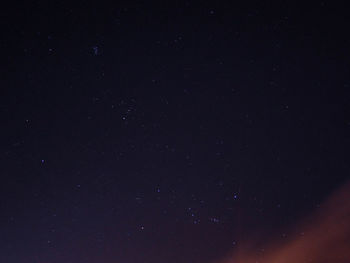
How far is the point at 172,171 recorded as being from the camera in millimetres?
833

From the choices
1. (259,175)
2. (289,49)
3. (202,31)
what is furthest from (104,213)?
(289,49)

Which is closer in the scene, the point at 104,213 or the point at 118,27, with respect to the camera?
the point at 118,27

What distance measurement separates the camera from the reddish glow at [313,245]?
874 mm

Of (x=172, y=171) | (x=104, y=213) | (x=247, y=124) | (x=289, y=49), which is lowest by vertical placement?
(x=104, y=213)

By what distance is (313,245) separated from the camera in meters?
0.89

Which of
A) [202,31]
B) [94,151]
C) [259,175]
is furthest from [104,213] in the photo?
[202,31]

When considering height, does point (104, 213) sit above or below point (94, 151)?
below

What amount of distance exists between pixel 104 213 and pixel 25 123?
13.5 inches

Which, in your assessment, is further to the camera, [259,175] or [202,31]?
[259,175]

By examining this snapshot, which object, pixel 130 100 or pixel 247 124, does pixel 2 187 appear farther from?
pixel 247 124

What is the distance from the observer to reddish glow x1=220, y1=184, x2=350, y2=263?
2.87 ft

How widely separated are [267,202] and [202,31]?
0.53 meters

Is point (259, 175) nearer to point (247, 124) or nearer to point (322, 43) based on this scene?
point (247, 124)

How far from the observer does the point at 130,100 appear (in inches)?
30.4
